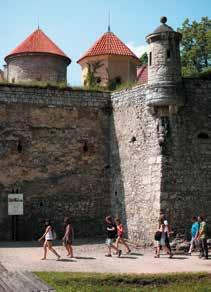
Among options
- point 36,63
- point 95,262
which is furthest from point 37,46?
point 95,262

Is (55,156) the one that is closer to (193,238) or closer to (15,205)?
(15,205)

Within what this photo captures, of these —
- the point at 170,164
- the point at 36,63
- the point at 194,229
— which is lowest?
the point at 194,229

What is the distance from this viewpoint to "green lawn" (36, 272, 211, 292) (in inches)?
513

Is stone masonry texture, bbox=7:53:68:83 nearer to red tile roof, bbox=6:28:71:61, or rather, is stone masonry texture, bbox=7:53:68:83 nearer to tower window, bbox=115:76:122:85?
red tile roof, bbox=6:28:71:61

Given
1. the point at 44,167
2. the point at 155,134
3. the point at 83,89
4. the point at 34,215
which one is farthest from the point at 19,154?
the point at 155,134

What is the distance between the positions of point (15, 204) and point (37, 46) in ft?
35.3

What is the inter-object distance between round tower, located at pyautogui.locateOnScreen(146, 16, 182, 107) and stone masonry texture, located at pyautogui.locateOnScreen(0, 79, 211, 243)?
515mm

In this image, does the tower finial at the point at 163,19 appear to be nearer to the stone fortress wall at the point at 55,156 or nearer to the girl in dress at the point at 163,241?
the stone fortress wall at the point at 55,156

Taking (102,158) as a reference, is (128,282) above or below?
below

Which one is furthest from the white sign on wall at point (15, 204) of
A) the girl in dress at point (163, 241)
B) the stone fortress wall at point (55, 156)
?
the girl in dress at point (163, 241)

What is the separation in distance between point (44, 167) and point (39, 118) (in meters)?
2.08

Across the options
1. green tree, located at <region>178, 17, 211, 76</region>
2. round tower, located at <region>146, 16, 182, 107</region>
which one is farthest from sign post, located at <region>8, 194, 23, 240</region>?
green tree, located at <region>178, 17, 211, 76</region>

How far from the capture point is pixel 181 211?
64.8ft

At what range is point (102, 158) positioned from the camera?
2320 cm
